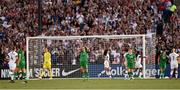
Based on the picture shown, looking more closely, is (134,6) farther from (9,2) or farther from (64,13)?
(9,2)

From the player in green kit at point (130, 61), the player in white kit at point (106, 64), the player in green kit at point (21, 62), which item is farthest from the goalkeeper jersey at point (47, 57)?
the player in green kit at point (130, 61)

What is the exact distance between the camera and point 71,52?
36.5 m

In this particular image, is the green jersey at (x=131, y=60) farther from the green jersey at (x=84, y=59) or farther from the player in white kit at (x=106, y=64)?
the green jersey at (x=84, y=59)

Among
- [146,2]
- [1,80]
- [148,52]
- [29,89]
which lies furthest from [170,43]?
[29,89]

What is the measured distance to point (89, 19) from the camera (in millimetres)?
41719

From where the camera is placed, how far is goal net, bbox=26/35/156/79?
35931mm

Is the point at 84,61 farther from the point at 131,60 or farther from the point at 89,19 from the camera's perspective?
the point at 89,19

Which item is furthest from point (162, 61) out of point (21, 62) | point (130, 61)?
point (21, 62)

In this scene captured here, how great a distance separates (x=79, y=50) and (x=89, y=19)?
5562mm

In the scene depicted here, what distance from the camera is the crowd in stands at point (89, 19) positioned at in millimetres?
40188

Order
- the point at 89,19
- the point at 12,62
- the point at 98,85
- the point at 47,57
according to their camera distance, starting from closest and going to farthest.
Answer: the point at 98,85, the point at 12,62, the point at 47,57, the point at 89,19

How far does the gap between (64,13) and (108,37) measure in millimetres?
6803

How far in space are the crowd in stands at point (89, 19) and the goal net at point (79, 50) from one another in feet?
8.01

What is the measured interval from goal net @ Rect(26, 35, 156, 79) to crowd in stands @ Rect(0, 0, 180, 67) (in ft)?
8.01
